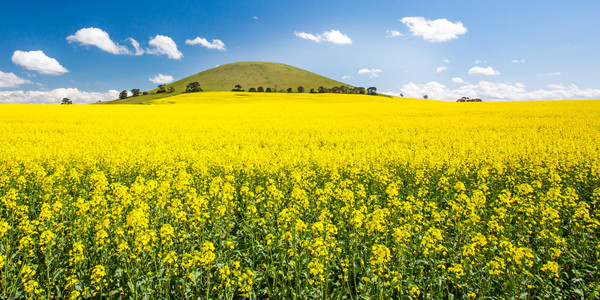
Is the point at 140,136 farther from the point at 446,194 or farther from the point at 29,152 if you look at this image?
A: the point at 446,194

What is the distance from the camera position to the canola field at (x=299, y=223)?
4.03m

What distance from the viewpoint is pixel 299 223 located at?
13.8 feet

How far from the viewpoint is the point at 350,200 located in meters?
5.62

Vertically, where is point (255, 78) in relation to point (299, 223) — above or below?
above

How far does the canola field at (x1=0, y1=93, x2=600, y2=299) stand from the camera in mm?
4031

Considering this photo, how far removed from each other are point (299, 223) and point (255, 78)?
11940 centimetres

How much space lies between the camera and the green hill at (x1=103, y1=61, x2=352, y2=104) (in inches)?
4269

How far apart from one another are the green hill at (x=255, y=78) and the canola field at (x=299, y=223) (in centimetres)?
9474

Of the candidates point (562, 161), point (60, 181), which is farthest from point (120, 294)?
point (562, 161)

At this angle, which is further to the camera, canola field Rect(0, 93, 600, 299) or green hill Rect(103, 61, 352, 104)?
green hill Rect(103, 61, 352, 104)

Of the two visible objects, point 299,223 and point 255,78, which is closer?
point 299,223

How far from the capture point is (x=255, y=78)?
117812 mm

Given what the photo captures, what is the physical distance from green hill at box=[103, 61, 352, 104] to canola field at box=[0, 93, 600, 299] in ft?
311

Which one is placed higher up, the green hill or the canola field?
the green hill
